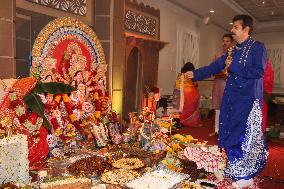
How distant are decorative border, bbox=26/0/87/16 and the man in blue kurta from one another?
227 centimetres

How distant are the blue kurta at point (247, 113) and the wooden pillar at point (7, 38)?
7.81 feet

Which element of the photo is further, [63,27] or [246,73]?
[63,27]

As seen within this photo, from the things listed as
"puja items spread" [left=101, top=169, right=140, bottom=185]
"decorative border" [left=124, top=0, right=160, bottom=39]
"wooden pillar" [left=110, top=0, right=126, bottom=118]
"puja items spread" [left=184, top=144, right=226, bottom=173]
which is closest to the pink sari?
"decorative border" [left=124, top=0, right=160, bottom=39]

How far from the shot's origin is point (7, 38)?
130 inches

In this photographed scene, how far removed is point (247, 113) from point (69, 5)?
109 inches

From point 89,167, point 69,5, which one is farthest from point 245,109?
point 69,5

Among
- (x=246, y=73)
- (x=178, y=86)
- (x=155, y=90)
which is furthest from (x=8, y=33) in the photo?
(x=178, y=86)

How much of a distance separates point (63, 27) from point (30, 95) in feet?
4.05

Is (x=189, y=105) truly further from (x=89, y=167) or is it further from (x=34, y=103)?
(x=34, y=103)

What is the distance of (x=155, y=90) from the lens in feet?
20.0

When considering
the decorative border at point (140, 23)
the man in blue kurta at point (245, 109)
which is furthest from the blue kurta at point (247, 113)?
the decorative border at point (140, 23)

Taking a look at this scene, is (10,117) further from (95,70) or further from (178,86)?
(178,86)

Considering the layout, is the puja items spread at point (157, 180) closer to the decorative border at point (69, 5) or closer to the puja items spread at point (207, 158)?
the puja items spread at point (207, 158)

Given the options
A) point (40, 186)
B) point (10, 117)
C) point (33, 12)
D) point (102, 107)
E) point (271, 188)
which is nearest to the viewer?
point (40, 186)
